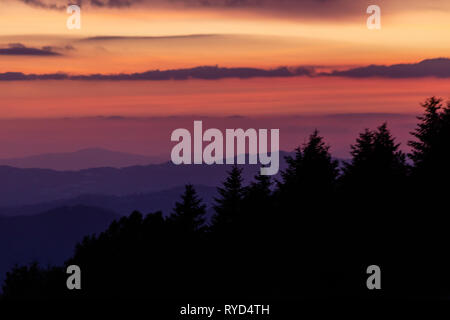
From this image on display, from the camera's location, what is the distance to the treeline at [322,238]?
42.5 metres

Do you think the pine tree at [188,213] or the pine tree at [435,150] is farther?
the pine tree at [188,213]

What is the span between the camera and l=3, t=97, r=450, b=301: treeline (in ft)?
140

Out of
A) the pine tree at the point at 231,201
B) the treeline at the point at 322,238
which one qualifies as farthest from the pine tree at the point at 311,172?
the pine tree at the point at 231,201

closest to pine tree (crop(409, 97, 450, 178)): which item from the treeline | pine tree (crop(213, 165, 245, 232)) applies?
the treeline

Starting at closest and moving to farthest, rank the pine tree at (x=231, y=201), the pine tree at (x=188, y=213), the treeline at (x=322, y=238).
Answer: the treeline at (x=322, y=238) → the pine tree at (x=188, y=213) → the pine tree at (x=231, y=201)

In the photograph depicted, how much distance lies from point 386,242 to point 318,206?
10.7 meters

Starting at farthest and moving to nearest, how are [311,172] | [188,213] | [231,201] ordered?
[231,201] < [188,213] < [311,172]

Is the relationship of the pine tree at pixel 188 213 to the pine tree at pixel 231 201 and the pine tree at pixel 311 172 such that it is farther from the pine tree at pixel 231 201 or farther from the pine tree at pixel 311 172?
the pine tree at pixel 311 172

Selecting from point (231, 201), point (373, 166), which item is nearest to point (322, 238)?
point (373, 166)

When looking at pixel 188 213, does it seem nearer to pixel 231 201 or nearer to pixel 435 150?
pixel 231 201

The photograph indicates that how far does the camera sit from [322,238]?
50250 mm

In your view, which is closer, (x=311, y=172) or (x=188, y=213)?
(x=311, y=172)
